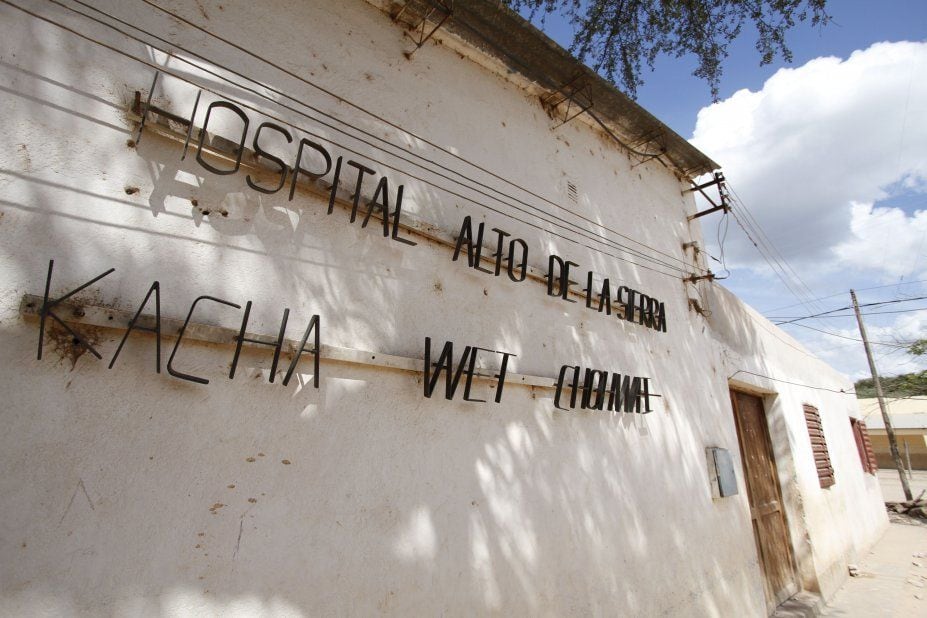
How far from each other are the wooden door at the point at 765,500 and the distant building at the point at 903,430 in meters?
19.8

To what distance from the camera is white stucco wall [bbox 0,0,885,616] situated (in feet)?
4.76

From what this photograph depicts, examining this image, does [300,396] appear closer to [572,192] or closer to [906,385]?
[572,192]

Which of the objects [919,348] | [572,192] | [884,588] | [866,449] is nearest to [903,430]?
[919,348]

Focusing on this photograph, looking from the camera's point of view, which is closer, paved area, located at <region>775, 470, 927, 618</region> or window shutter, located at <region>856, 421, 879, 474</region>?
paved area, located at <region>775, 470, 927, 618</region>

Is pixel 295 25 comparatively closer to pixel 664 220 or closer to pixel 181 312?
pixel 181 312

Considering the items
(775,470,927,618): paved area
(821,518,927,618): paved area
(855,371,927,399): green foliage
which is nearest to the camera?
Result: (775,470,927,618): paved area

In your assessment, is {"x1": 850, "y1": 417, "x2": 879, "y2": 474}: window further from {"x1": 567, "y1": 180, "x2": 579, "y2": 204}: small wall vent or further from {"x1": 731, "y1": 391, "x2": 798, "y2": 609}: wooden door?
{"x1": 567, "y1": 180, "x2": 579, "y2": 204}: small wall vent

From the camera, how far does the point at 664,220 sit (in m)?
4.98

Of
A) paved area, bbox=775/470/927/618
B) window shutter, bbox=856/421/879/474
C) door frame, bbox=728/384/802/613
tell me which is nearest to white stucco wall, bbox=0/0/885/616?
door frame, bbox=728/384/802/613

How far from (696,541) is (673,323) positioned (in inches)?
77.3

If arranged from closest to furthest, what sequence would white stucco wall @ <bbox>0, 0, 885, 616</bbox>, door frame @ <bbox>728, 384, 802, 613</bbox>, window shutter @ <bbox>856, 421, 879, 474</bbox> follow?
1. white stucco wall @ <bbox>0, 0, 885, 616</bbox>
2. door frame @ <bbox>728, 384, 802, 613</bbox>
3. window shutter @ <bbox>856, 421, 879, 474</bbox>

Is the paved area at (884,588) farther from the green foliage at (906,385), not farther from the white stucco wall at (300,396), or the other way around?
the green foliage at (906,385)

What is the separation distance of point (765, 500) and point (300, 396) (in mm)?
5671

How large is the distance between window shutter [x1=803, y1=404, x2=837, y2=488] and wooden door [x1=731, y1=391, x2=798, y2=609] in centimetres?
128
